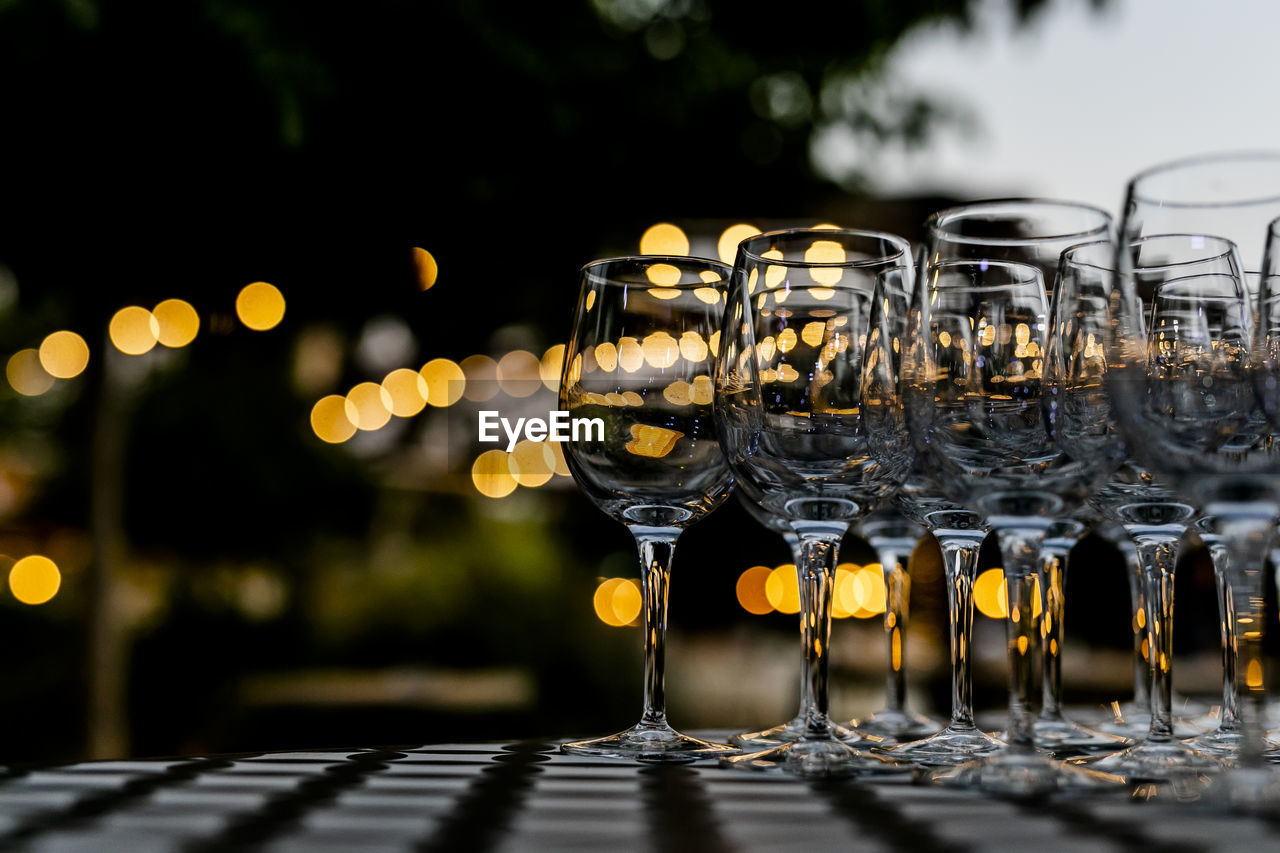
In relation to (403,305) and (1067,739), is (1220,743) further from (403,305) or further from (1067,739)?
(403,305)

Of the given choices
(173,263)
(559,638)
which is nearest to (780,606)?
(559,638)

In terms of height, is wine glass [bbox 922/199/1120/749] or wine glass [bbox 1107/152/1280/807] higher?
wine glass [bbox 922/199/1120/749]

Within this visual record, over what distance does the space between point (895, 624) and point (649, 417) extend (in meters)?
0.33

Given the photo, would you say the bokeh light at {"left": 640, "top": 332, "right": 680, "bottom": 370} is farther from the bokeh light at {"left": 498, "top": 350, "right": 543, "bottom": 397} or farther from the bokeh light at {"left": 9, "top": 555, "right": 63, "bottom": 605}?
the bokeh light at {"left": 9, "top": 555, "right": 63, "bottom": 605}

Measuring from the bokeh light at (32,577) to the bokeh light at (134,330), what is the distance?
224cm

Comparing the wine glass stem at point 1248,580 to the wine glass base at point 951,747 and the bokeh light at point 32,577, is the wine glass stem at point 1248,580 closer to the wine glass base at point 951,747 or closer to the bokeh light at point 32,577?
the wine glass base at point 951,747

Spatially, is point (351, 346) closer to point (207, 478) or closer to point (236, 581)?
point (207, 478)

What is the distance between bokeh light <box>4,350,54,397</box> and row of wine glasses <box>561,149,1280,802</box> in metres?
3.77

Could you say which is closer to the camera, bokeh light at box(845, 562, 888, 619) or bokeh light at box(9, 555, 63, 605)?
bokeh light at box(9, 555, 63, 605)

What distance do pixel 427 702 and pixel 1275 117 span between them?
4.62m

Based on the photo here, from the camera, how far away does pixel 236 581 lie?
11.5 feet

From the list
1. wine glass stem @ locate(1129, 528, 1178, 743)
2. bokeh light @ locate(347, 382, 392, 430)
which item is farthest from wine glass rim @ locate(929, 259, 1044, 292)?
bokeh light @ locate(347, 382, 392, 430)

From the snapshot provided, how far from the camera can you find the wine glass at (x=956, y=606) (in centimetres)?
76

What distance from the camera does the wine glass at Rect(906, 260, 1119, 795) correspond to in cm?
62
